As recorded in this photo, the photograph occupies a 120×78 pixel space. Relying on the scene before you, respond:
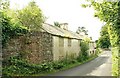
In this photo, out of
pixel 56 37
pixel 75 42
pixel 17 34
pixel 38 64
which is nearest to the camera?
pixel 17 34

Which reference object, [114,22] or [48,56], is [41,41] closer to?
[48,56]

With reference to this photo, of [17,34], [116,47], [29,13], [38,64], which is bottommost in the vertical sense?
[38,64]

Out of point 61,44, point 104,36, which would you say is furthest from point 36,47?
point 104,36

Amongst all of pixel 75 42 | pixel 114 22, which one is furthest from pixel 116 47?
pixel 75 42

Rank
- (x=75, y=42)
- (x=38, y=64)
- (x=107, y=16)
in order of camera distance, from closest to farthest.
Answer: (x=107, y=16), (x=38, y=64), (x=75, y=42)

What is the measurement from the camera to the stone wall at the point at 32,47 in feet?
70.5

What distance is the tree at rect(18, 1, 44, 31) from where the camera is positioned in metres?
26.4

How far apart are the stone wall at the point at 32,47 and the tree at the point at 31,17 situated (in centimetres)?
232

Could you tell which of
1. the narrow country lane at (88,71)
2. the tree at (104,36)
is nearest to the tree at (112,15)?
the tree at (104,36)

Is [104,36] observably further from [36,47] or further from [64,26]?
[36,47]

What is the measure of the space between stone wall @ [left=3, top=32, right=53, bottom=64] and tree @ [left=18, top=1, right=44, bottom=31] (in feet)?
7.60

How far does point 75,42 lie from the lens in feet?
136

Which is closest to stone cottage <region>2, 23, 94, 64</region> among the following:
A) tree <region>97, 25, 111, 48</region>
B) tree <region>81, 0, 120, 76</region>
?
tree <region>97, 25, 111, 48</region>

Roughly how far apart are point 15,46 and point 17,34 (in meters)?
1.31
